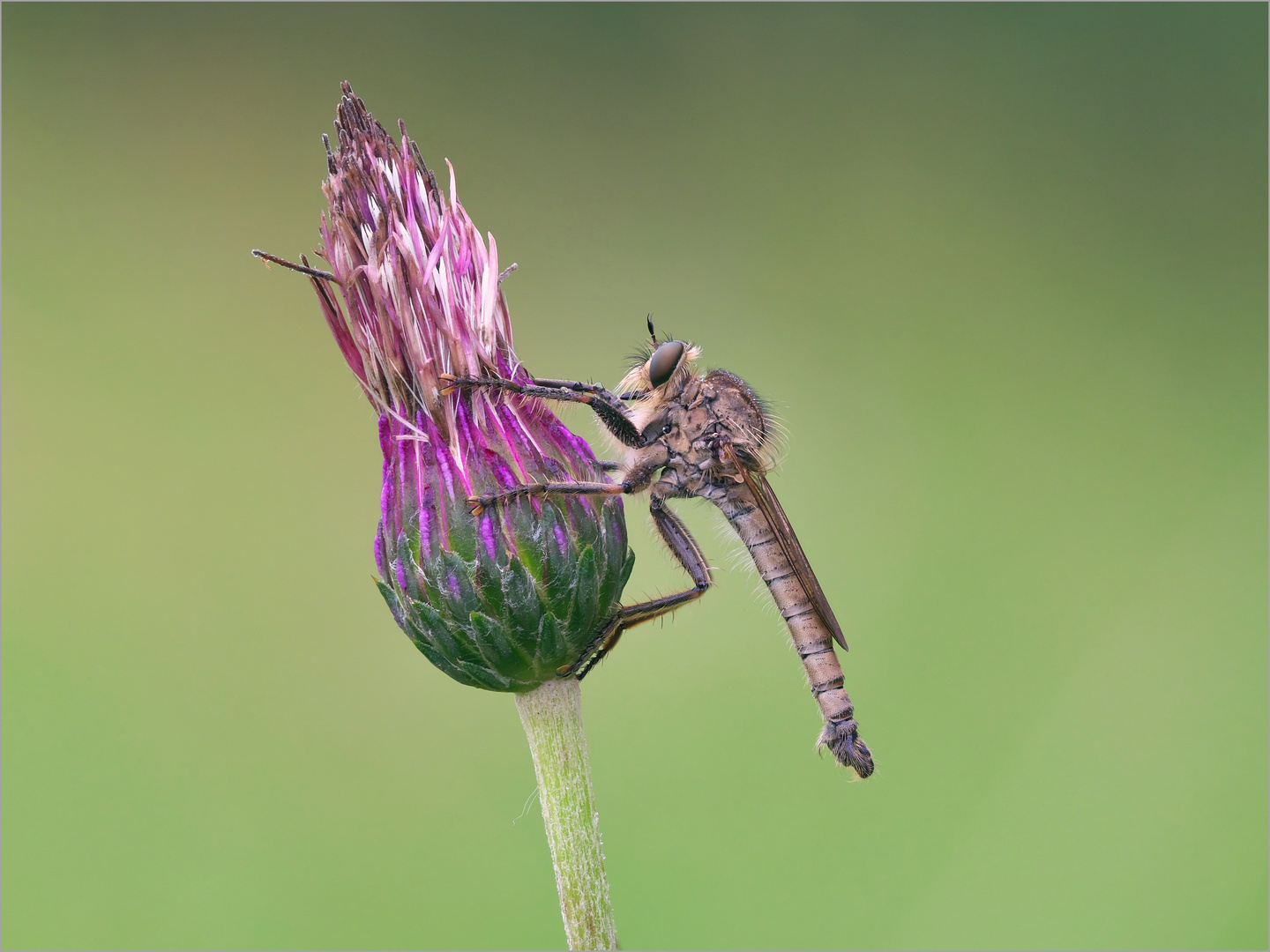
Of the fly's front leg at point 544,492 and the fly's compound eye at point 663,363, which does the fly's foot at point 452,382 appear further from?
the fly's compound eye at point 663,363

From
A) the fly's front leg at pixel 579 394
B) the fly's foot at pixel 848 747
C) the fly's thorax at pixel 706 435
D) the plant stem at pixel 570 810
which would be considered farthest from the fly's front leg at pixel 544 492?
the fly's foot at pixel 848 747

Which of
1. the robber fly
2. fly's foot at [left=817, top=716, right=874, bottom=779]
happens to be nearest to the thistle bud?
the robber fly

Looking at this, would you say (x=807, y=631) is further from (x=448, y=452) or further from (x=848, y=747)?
(x=448, y=452)

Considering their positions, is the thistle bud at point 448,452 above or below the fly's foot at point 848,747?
above

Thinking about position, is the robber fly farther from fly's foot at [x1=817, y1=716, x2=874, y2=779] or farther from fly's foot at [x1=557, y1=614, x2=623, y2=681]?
fly's foot at [x1=557, y1=614, x2=623, y2=681]

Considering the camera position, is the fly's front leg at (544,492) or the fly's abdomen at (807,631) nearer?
the fly's front leg at (544,492)

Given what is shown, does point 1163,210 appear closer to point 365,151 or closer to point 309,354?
point 309,354
